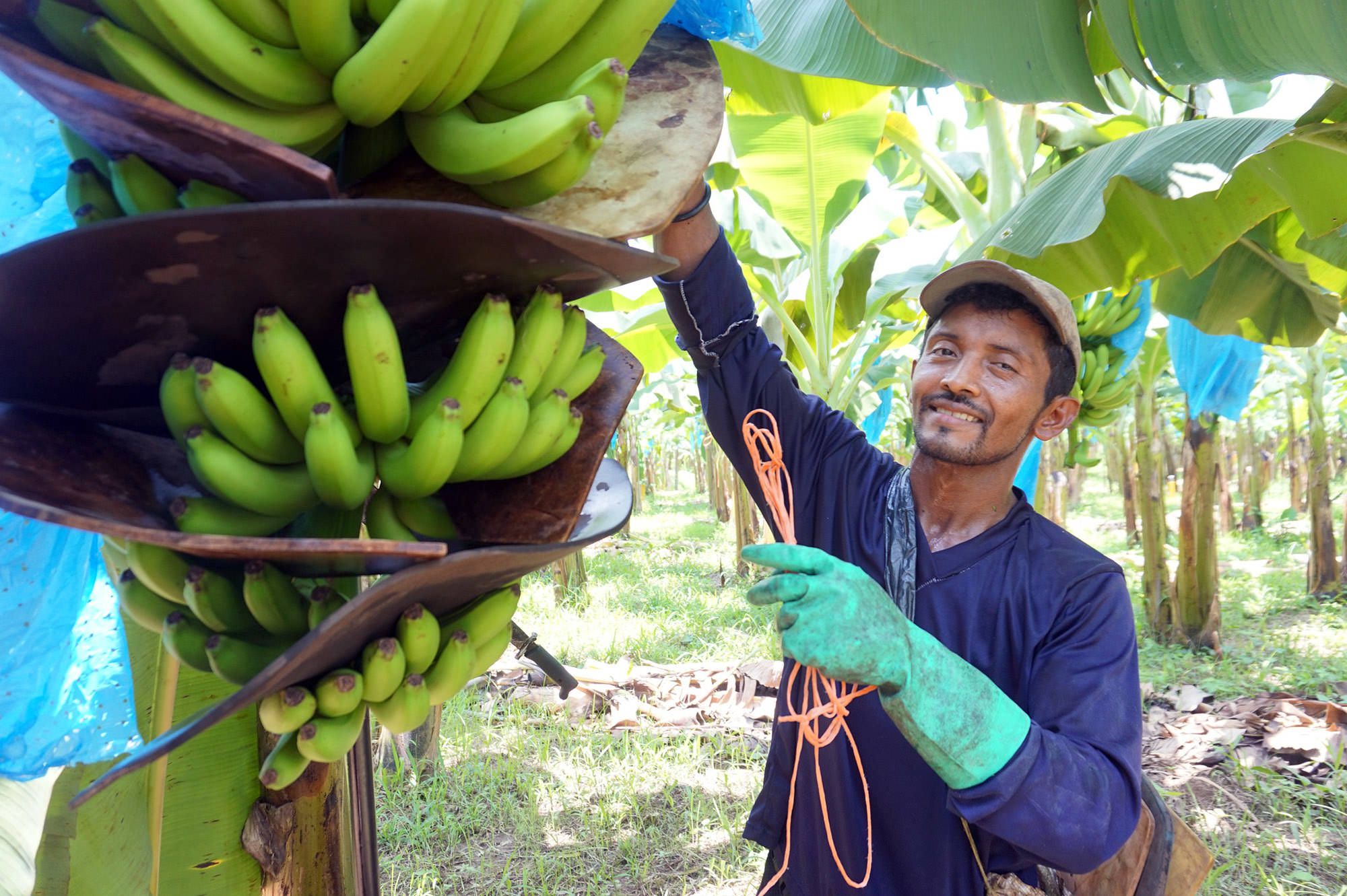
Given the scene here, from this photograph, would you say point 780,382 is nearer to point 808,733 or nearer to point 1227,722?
point 808,733

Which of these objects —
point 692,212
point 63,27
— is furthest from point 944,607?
point 63,27

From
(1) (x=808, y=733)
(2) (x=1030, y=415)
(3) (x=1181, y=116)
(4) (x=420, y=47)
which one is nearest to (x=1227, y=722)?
(3) (x=1181, y=116)

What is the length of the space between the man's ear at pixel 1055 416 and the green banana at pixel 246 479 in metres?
1.63

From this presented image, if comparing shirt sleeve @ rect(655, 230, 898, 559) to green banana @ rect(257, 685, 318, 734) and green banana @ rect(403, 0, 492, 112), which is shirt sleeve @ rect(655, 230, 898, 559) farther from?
green banana @ rect(257, 685, 318, 734)

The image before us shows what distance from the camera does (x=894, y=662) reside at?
1.31 m

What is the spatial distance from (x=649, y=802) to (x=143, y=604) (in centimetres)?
350

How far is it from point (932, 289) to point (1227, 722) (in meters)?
4.28

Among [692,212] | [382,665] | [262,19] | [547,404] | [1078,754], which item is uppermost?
[692,212]

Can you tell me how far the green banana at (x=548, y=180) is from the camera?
73cm

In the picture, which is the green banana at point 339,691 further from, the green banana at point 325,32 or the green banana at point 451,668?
the green banana at point 325,32

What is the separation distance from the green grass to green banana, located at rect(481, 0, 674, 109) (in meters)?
3.21

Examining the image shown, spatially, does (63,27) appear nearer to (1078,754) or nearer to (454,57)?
(454,57)

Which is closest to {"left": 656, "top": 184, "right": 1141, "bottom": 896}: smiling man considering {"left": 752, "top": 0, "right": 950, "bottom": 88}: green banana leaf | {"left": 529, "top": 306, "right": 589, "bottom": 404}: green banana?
{"left": 529, "top": 306, "right": 589, "bottom": 404}: green banana

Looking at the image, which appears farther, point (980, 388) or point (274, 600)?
point (980, 388)
